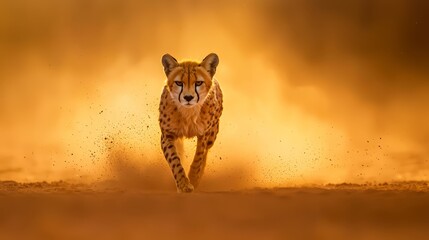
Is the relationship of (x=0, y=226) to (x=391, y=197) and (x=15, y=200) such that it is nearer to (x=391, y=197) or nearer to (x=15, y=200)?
(x=15, y=200)

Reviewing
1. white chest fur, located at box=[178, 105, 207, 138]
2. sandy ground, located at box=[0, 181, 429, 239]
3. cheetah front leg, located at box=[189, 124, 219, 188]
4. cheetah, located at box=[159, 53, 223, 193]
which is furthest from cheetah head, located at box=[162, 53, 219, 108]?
sandy ground, located at box=[0, 181, 429, 239]

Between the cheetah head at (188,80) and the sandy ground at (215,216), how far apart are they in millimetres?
2135

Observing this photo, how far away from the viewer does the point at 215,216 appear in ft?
24.9

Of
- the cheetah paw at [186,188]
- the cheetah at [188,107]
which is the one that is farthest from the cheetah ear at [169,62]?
the cheetah paw at [186,188]

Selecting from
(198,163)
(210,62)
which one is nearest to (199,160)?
(198,163)

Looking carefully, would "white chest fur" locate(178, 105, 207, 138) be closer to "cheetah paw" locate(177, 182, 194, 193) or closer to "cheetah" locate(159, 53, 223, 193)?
"cheetah" locate(159, 53, 223, 193)

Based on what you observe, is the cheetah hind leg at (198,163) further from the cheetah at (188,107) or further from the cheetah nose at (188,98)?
the cheetah nose at (188,98)

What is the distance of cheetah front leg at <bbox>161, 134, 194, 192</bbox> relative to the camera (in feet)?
32.0

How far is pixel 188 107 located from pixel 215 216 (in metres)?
2.99

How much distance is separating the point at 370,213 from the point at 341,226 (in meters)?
0.38

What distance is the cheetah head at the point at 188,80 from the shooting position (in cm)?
1016

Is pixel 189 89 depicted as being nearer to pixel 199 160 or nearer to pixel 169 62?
pixel 169 62

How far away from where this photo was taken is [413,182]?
11.9 metres

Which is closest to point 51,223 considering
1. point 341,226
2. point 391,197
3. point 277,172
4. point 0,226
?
point 0,226
